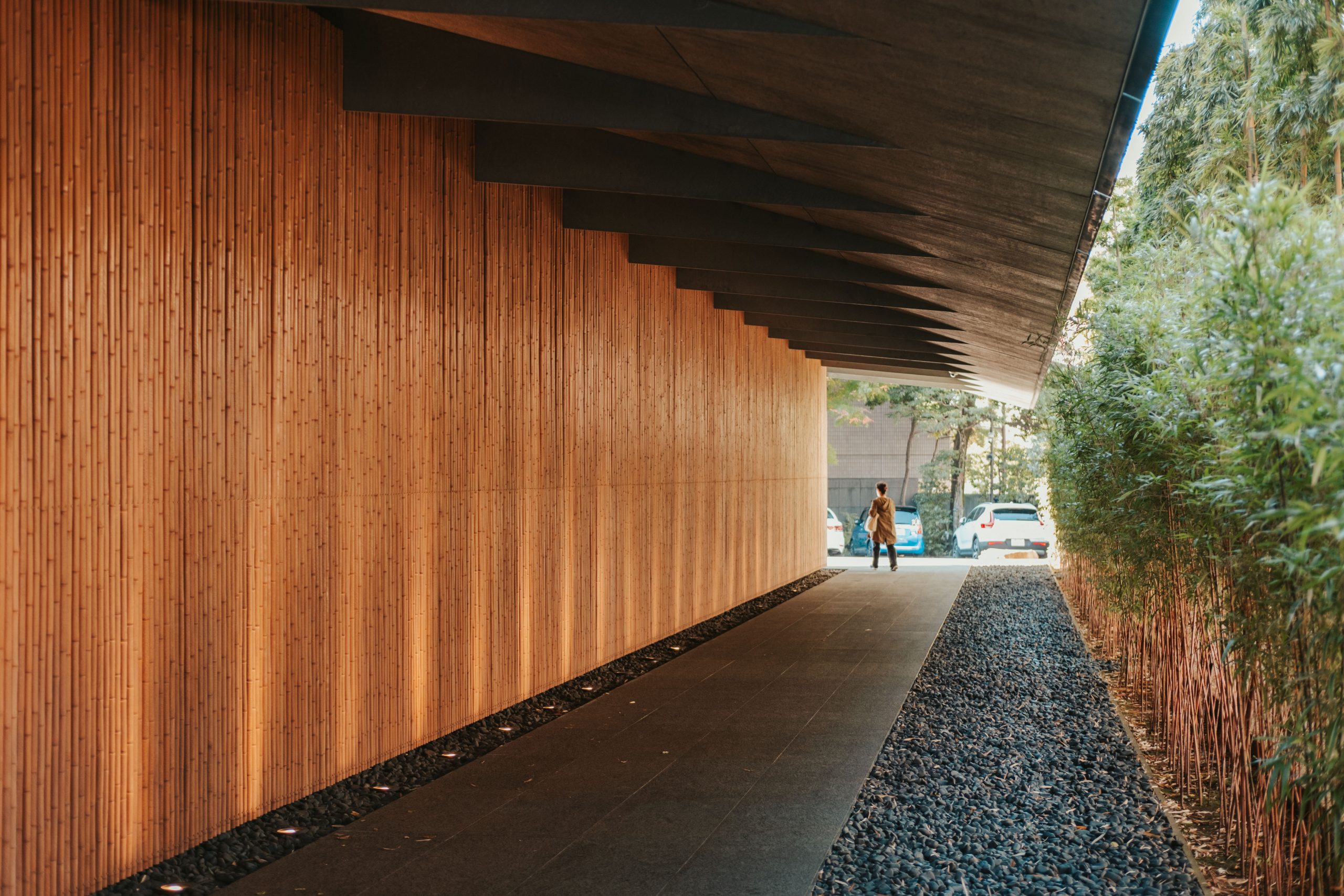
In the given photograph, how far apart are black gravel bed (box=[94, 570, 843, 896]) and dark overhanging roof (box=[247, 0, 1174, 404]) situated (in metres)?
2.85

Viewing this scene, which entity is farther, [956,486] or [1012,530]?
[956,486]

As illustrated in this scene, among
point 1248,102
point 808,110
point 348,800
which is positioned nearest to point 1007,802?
point 348,800

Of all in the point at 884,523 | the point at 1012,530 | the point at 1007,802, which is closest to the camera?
the point at 1007,802

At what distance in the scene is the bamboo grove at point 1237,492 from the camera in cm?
257

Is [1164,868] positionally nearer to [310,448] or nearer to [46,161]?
[310,448]

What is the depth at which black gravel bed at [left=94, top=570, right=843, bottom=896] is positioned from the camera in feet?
11.8

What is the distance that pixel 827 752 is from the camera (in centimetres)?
541

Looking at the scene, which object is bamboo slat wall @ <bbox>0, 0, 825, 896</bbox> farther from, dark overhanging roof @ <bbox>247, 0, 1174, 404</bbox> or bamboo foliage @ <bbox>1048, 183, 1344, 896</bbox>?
bamboo foliage @ <bbox>1048, 183, 1344, 896</bbox>

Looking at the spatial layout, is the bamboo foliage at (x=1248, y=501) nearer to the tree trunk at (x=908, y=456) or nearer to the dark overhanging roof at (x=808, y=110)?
the dark overhanging roof at (x=808, y=110)

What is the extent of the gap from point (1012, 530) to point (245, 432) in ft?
54.4

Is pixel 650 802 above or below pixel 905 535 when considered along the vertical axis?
above

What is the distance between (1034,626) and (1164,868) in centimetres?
688

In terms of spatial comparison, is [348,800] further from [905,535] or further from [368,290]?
[905,535]

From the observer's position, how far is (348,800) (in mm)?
4523
